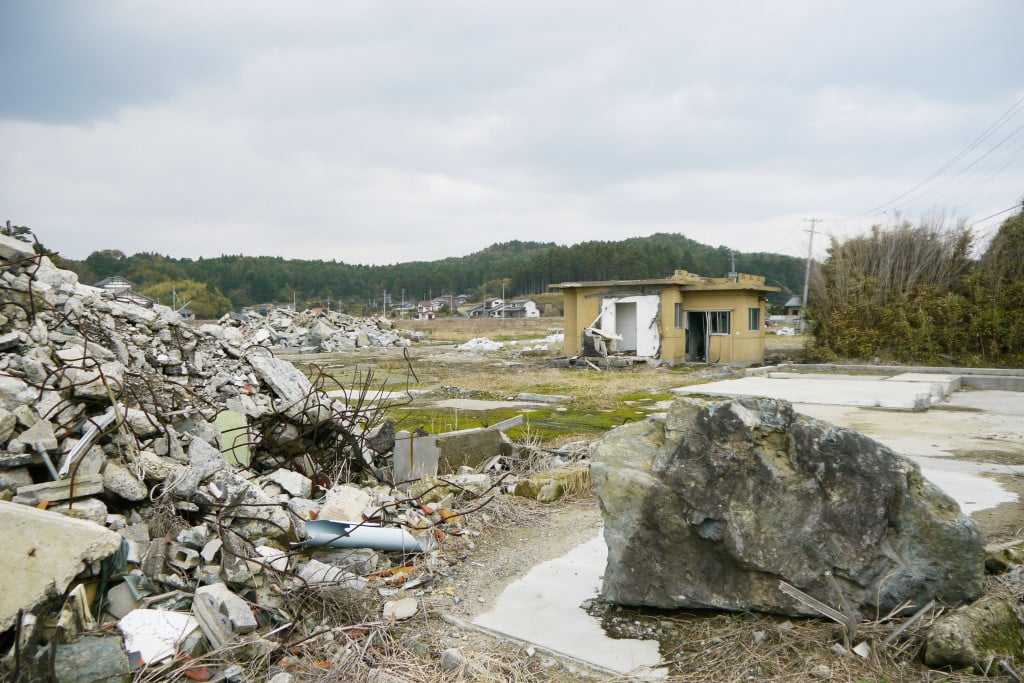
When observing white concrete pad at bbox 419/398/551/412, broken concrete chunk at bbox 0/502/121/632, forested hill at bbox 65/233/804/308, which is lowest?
white concrete pad at bbox 419/398/551/412

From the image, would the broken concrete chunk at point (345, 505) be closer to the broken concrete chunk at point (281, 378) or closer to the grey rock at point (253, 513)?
the grey rock at point (253, 513)

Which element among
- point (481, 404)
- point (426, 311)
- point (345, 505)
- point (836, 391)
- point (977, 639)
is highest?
point (426, 311)

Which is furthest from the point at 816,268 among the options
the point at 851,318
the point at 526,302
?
the point at 526,302

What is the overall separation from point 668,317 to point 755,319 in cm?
291

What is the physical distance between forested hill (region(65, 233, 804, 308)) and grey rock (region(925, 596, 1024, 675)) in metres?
63.3

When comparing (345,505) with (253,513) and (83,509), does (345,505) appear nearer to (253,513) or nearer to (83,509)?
(253,513)

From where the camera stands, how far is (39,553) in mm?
2887

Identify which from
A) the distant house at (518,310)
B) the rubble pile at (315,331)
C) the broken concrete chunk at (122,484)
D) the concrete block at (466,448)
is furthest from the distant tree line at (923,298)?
the distant house at (518,310)

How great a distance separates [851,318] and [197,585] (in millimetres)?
20649

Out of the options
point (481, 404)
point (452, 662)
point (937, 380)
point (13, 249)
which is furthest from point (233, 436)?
point (937, 380)

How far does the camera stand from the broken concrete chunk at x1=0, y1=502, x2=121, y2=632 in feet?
9.10

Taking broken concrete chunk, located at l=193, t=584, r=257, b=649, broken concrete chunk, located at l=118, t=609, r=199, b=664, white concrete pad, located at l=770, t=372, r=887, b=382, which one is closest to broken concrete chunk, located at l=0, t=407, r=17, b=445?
broken concrete chunk, located at l=118, t=609, r=199, b=664

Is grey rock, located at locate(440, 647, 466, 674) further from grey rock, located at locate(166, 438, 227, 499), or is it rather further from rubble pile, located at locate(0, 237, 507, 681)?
grey rock, located at locate(166, 438, 227, 499)

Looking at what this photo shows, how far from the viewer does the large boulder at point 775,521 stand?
3189 mm
